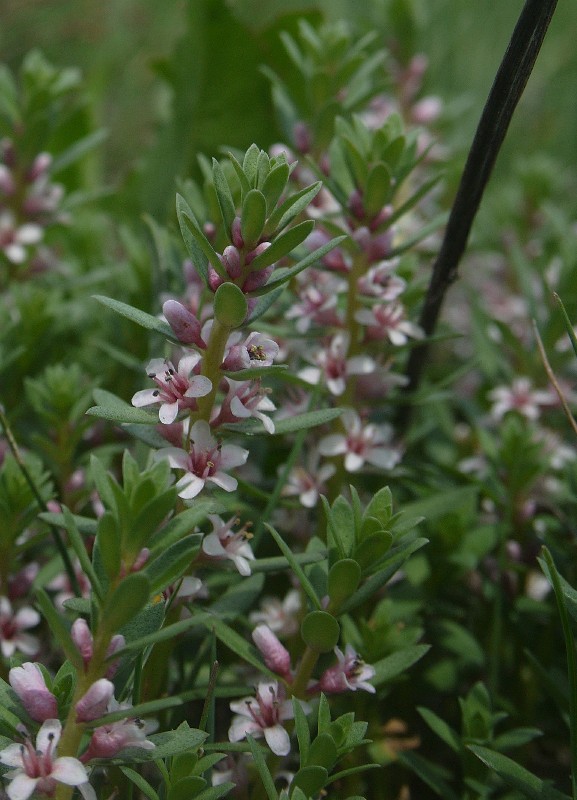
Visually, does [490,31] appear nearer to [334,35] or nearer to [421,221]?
[421,221]

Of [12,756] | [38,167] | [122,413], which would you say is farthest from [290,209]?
[38,167]

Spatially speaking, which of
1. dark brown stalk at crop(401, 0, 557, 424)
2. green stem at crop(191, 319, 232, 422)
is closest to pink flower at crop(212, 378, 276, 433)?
green stem at crop(191, 319, 232, 422)

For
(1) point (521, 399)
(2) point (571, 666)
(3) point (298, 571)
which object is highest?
(3) point (298, 571)

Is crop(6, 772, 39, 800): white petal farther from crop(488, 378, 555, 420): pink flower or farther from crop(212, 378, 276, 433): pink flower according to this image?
crop(488, 378, 555, 420): pink flower

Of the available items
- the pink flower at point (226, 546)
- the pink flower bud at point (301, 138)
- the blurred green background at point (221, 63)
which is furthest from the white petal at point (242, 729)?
the blurred green background at point (221, 63)

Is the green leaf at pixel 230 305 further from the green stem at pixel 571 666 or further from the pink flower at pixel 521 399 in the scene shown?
A: the pink flower at pixel 521 399

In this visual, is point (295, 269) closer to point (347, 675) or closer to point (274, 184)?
point (274, 184)

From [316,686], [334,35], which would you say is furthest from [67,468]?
[334,35]
